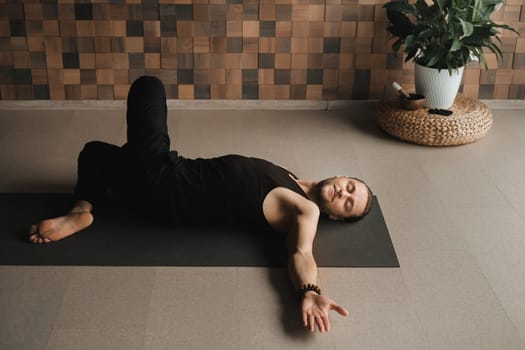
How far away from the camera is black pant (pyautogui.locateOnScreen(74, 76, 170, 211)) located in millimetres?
2814

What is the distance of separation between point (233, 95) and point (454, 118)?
120 cm

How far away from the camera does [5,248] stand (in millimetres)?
2727

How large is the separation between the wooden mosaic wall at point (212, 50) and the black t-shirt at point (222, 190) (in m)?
1.31

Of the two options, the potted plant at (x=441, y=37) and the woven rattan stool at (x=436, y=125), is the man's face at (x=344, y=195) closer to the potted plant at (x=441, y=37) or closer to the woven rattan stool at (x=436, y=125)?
the woven rattan stool at (x=436, y=125)

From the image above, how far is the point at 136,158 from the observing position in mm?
2844

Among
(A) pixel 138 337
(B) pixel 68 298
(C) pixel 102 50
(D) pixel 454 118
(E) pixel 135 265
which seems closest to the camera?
(A) pixel 138 337

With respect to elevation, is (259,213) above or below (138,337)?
above

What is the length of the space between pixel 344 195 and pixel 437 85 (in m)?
1.18

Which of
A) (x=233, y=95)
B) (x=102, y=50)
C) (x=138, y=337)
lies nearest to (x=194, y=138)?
(x=233, y=95)

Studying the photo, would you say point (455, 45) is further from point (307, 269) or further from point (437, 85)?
point (307, 269)

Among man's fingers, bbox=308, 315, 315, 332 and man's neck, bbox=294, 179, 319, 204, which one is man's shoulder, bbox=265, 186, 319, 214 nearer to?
man's neck, bbox=294, 179, 319, 204

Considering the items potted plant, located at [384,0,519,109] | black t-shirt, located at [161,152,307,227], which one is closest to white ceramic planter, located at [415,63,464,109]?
potted plant, located at [384,0,519,109]

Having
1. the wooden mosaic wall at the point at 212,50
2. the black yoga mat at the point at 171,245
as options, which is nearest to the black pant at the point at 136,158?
the black yoga mat at the point at 171,245

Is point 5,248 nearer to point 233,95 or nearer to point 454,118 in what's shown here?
point 233,95
